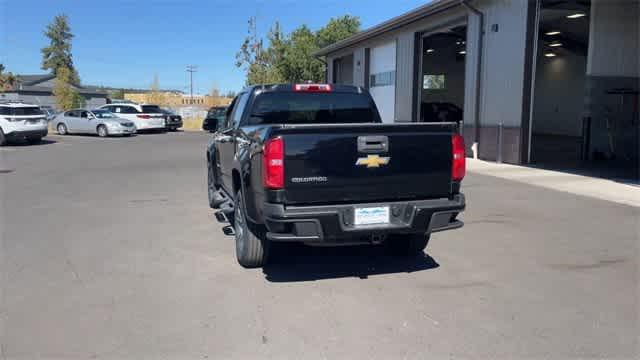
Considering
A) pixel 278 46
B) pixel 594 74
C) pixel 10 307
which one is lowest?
pixel 10 307

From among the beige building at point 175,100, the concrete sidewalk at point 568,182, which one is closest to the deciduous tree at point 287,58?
the beige building at point 175,100

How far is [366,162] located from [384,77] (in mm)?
23002

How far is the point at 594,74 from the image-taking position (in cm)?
1822

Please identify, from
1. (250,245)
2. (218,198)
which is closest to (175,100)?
(218,198)

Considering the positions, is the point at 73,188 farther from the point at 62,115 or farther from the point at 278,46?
the point at 278,46

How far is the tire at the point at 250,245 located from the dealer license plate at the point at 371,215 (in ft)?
3.62

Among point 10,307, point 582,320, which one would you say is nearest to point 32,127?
point 10,307

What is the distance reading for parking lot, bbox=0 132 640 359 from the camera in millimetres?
4262

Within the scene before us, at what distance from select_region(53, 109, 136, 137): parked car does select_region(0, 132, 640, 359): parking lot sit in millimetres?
22362

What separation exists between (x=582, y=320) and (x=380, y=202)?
6.37 ft

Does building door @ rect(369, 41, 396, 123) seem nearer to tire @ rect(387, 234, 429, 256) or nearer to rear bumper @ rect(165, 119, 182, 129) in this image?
rear bumper @ rect(165, 119, 182, 129)

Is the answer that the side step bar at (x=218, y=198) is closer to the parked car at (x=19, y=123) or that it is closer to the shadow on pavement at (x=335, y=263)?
the shadow on pavement at (x=335, y=263)

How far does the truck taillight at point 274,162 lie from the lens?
519 cm

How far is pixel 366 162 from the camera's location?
212 inches
